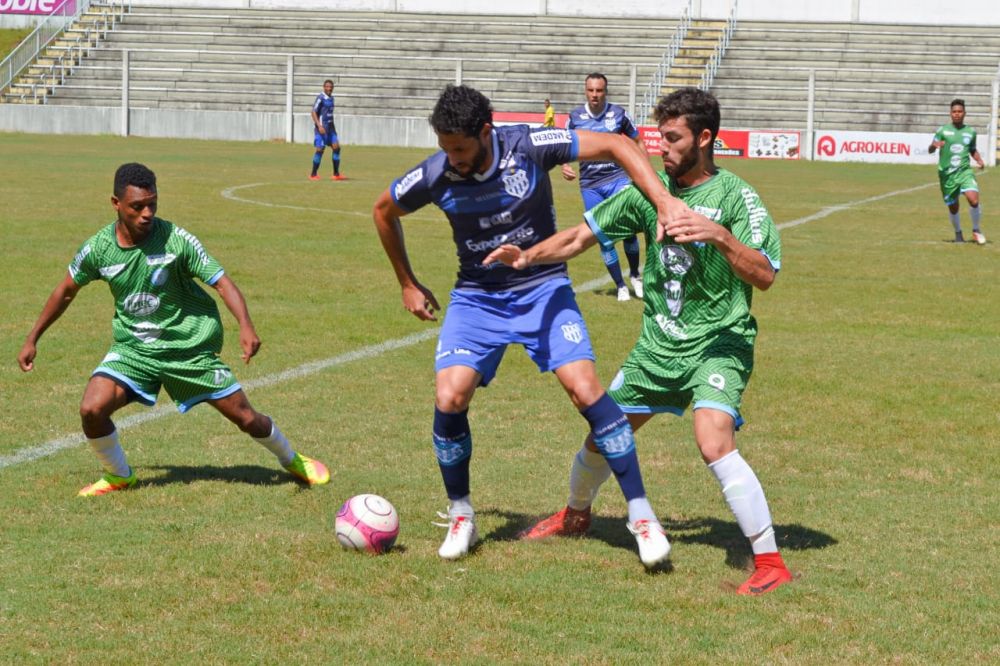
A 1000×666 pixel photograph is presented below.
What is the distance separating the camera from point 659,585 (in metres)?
5.39

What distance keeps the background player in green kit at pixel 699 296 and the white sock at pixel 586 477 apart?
27 cm

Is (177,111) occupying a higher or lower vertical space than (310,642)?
higher

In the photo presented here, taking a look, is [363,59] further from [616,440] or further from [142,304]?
[616,440]

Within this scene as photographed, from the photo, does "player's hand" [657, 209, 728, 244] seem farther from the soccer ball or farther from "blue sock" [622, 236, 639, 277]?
"blue sock" [622, 236, 639, 277]

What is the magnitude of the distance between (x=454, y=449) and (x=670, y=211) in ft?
4.91

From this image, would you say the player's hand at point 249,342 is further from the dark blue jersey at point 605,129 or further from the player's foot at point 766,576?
the dark blue jersey at point 605,129

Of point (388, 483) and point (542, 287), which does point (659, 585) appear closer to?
point (542, 287)

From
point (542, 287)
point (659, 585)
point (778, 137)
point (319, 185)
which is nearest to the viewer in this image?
point (659, 585)

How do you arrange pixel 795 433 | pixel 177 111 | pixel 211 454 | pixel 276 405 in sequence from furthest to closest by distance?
1. pixel 177 111
2. pixel 276 405
3. pixel 795 433
4. pixel 211 454

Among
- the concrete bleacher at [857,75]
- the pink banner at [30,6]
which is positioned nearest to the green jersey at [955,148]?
the concrete bleacher at [857,75]

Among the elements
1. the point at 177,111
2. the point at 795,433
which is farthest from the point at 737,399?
the point at 177,111

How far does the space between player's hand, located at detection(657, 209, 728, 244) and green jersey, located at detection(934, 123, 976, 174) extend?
16.4 metres

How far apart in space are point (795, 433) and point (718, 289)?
9.35 ft

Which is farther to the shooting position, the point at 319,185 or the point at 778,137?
the point at 778,137
